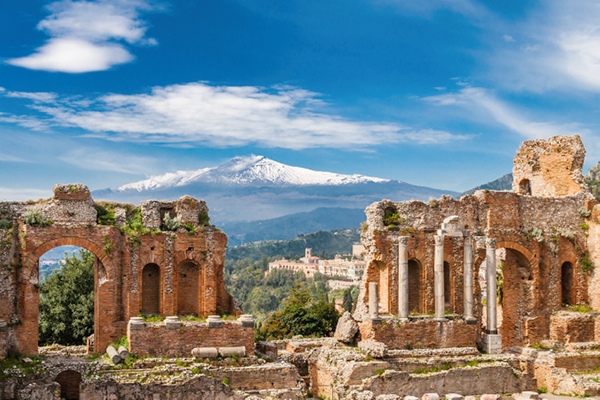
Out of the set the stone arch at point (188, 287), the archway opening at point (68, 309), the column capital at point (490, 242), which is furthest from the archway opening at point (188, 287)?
the column capital at point (490, 242)

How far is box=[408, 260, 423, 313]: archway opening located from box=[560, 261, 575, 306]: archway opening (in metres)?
9.45

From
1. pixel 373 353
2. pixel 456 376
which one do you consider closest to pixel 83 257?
pixel 373 353

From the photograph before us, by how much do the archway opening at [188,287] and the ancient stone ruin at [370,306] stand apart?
1.9 inches

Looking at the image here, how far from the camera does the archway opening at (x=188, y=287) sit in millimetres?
29062

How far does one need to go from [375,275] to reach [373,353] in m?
4.63

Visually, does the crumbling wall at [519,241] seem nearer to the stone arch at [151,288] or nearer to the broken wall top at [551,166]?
the broken wall top at [551,166]

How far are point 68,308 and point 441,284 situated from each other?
66.4ft

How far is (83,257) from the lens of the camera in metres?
37.6

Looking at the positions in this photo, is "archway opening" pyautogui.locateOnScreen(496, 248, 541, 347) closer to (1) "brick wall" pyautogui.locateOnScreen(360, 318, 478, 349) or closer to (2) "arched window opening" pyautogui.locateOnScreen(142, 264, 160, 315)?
(1) "brick wall" pyautogui.locateOnScreen(360, 318, 478, 349)

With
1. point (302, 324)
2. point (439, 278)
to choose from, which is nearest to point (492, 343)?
point (439, 278)

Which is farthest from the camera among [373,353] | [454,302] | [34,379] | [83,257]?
[83,257]

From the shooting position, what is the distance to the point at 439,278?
29.5 m

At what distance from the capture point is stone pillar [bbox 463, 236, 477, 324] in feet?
99.8

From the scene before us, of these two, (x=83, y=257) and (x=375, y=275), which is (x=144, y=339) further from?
(x=83, y=257)
